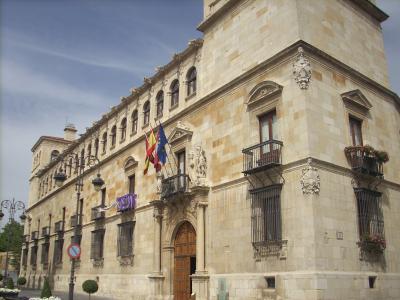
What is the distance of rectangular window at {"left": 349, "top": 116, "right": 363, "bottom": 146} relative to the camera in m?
18.2

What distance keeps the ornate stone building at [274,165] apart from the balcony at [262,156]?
0.06 meters

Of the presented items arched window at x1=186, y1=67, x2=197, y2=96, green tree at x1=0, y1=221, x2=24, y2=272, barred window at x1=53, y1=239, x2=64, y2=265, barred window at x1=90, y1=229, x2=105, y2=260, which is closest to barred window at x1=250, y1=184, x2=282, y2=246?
arched window at x1=186, y1=67, x2=197, y2=96

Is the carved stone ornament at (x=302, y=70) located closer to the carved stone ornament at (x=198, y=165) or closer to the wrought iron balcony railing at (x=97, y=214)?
the carved stone ornament at (x=198, y=165)

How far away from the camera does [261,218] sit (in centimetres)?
1702

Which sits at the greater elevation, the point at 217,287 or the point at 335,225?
the point at 335,225

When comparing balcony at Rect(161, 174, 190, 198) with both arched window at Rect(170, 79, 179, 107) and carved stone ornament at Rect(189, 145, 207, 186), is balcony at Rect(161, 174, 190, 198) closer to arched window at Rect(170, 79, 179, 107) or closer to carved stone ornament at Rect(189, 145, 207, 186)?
carved stone ornament at Rect(189, 145, 207, 186)

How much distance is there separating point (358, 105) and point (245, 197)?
5.90 meters

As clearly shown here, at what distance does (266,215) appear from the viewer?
16.9 m

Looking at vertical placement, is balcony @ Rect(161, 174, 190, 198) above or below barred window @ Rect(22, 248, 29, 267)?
above

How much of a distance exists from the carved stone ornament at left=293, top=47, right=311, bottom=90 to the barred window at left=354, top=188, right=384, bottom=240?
14.6ft

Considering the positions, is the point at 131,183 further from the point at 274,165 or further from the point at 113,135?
the point at 274,165

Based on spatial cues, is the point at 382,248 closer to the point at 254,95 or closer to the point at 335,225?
the point at 335,225

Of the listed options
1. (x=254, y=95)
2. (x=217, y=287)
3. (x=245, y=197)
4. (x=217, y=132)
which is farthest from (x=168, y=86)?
(x=217, y=287)

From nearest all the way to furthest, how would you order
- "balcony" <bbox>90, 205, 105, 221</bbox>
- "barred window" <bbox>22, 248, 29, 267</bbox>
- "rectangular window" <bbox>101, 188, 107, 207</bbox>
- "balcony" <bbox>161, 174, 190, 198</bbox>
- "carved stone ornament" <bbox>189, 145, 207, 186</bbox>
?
1. "carved stone ornament" <bbox>189, 145, 207, 186</bbox>
2. "balcony" <bbox>161, 174, 190, 198</bbox>
3. "balcony" <bbox>90, 205, 105, 221</bbox>
4. "rectangular window" <bbox>101, 188, 107, 207</bbox>
5. "barred window" <bbox>22, 248, 29, 267</bbox>
